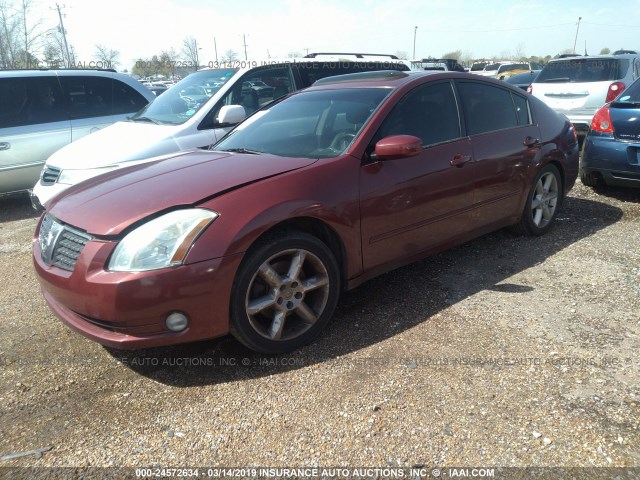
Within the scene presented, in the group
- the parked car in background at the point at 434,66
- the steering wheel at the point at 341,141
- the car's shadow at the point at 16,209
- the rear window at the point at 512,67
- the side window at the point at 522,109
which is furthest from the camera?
the rear window at the point at 512,67

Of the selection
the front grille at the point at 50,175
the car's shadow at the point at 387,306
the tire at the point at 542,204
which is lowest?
the car's shadow at the point at 387,306

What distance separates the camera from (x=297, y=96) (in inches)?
160

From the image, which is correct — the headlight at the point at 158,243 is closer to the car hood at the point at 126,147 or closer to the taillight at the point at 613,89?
the car hood at the point at 126,147

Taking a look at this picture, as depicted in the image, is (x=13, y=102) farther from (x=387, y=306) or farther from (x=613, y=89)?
(x=613, y=89)

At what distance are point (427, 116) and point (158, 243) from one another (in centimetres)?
220

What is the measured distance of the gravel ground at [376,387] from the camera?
2180mm

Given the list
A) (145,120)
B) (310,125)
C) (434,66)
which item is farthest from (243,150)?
(434,66)

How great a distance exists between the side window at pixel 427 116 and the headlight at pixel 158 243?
1.40 meters

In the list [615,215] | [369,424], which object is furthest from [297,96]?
[615,215]

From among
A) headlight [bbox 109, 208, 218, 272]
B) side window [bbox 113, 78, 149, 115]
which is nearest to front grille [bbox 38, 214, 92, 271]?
headlight [bbox 109, 208, 218, 272]

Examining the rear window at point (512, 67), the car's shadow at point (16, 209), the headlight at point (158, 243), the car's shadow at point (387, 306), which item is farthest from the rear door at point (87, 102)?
the rear window at point (512, 67)

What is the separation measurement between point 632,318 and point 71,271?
343cm

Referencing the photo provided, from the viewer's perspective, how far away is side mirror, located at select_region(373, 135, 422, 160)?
307cm

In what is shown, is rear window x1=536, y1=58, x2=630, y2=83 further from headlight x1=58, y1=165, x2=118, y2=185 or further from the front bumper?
the front bumper
